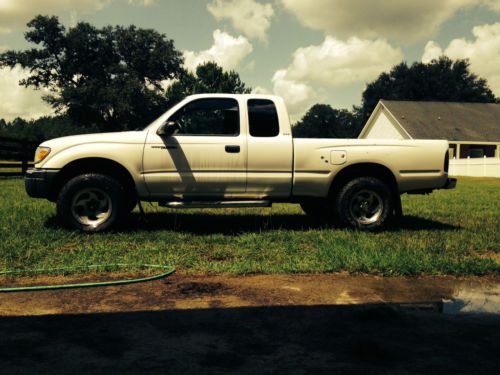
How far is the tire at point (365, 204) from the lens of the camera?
687 centimetres

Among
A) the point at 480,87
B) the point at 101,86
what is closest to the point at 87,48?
the point at 101,86

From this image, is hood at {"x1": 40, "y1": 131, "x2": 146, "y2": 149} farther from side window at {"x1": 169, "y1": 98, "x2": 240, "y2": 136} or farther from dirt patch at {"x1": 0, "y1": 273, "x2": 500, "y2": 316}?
dirt patch at {"x1": 0, "y1": 273, "x2": 500, "y2": 316}

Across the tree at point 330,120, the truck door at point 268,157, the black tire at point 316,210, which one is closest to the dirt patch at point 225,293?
the truck door at point 268,157

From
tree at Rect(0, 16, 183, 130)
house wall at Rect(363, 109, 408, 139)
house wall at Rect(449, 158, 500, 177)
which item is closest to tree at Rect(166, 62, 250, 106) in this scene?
tree at Rect(0, 16, 183, 130)

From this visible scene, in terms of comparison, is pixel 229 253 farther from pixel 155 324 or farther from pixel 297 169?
pixel 155 324

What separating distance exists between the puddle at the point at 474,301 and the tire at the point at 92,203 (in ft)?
14.5

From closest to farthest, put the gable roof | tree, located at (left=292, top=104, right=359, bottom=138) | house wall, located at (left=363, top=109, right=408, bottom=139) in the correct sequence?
1. the gable roof
2. house wall, located at (left=363, top=109, right=408, bottom=139)
3. tree, located at (left=292, top=104, right=359, bottom=138)

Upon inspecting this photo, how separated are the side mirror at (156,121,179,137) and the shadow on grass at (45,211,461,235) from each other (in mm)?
1426

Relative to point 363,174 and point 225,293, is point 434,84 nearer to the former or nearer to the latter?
point 363,174

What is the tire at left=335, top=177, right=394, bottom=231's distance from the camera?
687 centimetres

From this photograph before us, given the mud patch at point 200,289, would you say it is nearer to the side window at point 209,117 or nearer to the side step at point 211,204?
the side step at point 211,204

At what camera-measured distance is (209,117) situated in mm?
6906

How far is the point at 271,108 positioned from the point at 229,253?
2.49 metres

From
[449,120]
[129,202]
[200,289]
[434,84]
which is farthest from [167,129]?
[434,84]
